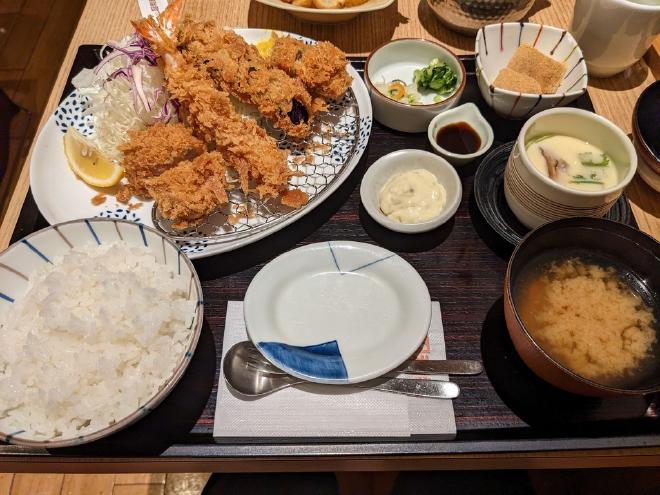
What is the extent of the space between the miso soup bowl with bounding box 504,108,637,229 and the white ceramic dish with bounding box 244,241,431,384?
1.52 feet

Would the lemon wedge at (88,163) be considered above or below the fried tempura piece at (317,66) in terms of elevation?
below

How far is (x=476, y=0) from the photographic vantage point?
2.25 m

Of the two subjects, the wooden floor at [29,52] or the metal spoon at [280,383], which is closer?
the metal spoon at [280,383]

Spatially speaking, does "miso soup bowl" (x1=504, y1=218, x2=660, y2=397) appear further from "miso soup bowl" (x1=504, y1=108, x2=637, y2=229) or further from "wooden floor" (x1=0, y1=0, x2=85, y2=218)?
"wooden floor" (x1=0, y1=0, x2=85, y2=218)

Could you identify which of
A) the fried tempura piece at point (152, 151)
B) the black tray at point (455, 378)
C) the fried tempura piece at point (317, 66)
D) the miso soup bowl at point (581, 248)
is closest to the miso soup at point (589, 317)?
the miso soup bowl at point (581, 248)

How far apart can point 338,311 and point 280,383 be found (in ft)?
1.01

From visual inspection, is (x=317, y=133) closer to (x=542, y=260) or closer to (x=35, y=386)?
(x=542, y=260)

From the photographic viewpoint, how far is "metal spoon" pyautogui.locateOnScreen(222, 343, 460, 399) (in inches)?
54.2

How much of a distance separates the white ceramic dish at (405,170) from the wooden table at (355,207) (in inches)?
4.7

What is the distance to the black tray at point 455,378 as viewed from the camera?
132cm

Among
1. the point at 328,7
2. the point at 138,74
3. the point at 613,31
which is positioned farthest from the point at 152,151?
the point at 613,31

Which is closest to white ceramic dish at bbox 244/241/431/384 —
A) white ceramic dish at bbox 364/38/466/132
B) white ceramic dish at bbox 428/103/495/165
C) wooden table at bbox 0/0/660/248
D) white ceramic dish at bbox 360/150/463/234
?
white ceramic dish at bbox 360/150/463/234

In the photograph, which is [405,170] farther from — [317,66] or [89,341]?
[89,341]

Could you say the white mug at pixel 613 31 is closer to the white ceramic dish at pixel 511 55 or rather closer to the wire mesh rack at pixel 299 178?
the white ceramic dish at pixel 511 55
